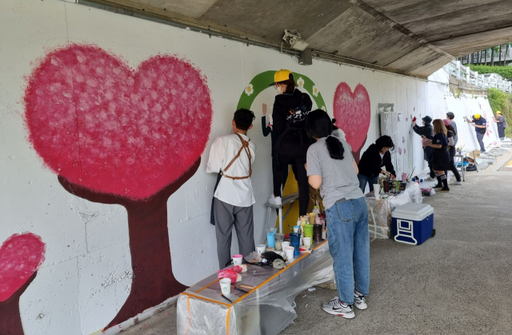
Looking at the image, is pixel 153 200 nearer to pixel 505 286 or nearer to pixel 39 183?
pixel 39 183

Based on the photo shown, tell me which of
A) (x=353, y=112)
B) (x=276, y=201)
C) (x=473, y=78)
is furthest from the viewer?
(x=473, y=78)

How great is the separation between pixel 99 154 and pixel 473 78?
19.6 m

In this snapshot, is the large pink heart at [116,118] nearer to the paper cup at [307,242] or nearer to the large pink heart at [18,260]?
the large pink heart at [18,260]

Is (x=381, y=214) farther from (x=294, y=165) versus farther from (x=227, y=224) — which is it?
(x=227, y=224)

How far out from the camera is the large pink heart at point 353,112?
604 centimetres

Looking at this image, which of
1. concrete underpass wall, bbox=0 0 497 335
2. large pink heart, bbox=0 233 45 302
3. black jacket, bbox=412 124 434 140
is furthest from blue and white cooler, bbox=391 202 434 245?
black jacket, bbox=412 124 434 140

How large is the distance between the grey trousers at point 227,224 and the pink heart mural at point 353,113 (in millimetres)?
2943

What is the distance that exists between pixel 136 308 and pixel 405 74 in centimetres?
791

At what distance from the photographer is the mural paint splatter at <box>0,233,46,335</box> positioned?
2.39 meters

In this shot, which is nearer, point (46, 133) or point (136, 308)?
point (46, 133)

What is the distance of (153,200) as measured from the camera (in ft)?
10.7

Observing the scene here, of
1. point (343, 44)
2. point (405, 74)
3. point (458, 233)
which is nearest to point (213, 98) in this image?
point (343, 44)

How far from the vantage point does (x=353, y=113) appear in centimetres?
646

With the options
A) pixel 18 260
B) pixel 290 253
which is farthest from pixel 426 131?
pixel 18 260
